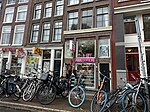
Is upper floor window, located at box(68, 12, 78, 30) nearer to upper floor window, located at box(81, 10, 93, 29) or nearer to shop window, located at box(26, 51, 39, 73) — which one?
upper floor window, located at box(81, 10, 93, 29)

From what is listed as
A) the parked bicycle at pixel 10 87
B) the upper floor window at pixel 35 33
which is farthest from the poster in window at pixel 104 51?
the upper floor window at pixel 35 33

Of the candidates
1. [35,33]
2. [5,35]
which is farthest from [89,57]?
[5,35]

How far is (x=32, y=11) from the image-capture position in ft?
52.2

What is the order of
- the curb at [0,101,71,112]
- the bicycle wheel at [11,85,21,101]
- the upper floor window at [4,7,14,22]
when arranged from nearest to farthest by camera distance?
the curb at [0,101,71,112] < the bicycle wheel at [11,85,21,101] < the upper floor window at [4,7,14,22]

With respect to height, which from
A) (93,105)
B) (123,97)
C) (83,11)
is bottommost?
(93,105)

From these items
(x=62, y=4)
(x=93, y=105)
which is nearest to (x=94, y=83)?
(x=93, y=105)

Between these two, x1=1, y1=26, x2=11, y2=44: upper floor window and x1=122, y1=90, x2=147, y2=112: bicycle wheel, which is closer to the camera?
x1=122, y1=90, x2=147, y2=112: bicycle wheel

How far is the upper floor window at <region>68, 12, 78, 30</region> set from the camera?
43.3 feet

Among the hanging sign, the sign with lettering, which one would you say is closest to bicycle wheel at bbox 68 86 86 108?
the sign with lettering

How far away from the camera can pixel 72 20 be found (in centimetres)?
1347

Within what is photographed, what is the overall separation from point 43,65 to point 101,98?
1030 cm

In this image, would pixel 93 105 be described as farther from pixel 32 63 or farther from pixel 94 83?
pixel 32 63

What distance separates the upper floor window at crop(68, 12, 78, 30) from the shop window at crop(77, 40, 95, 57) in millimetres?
1836

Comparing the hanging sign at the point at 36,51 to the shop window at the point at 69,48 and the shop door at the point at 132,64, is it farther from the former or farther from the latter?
the shop door at the point at 132,64
